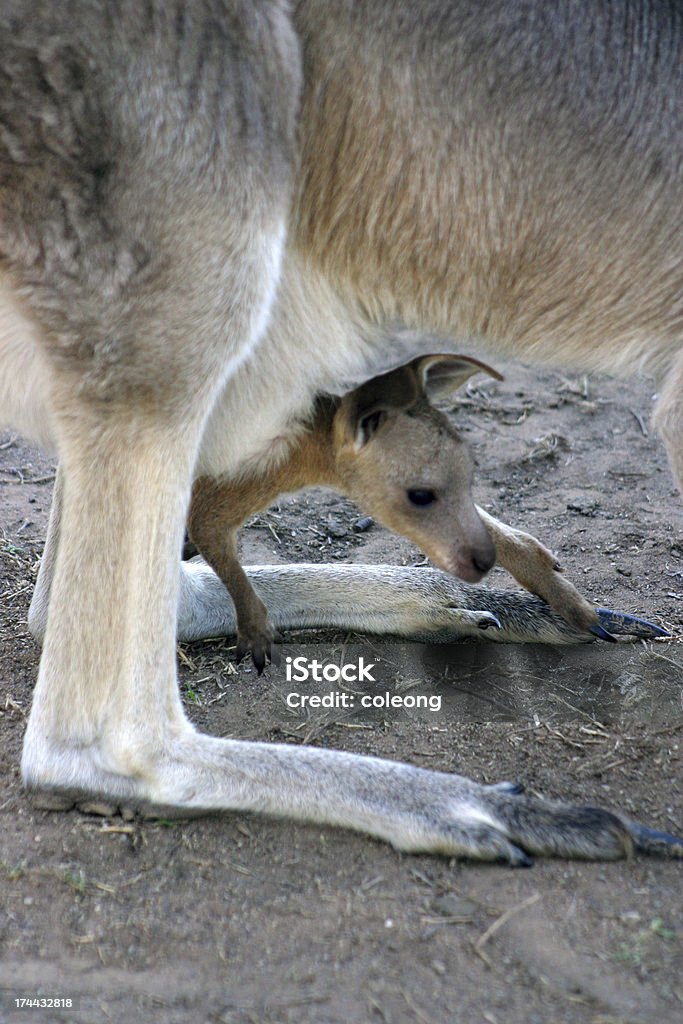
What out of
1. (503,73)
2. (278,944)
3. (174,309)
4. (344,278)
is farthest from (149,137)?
(278,944)

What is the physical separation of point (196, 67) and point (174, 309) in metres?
0.50

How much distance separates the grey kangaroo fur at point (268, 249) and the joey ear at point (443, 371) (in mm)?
383

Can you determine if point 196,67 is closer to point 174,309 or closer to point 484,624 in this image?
point 174,309

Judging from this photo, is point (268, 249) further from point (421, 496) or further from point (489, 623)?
point (489, 623)

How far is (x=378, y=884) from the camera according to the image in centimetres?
249

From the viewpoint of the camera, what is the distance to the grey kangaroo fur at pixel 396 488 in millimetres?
3334

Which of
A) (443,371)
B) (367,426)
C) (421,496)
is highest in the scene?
(443,371)

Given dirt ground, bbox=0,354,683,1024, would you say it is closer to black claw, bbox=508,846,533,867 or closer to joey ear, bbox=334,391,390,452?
black claw, bbox=508,846,533,867

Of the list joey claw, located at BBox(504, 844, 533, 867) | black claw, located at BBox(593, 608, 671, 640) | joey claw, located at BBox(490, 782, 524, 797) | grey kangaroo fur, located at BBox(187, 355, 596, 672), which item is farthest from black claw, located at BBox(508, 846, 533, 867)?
black claw, located at BBox(593, 608, 671, 640)

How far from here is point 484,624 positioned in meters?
3.52

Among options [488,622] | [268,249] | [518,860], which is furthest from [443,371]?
[518,860]

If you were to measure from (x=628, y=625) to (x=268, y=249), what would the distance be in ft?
5.56

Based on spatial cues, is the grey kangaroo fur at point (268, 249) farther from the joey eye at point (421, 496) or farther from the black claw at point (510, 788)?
A: the joey eye at point (421, 496)

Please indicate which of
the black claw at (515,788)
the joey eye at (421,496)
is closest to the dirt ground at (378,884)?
the black claw at (515,788)
